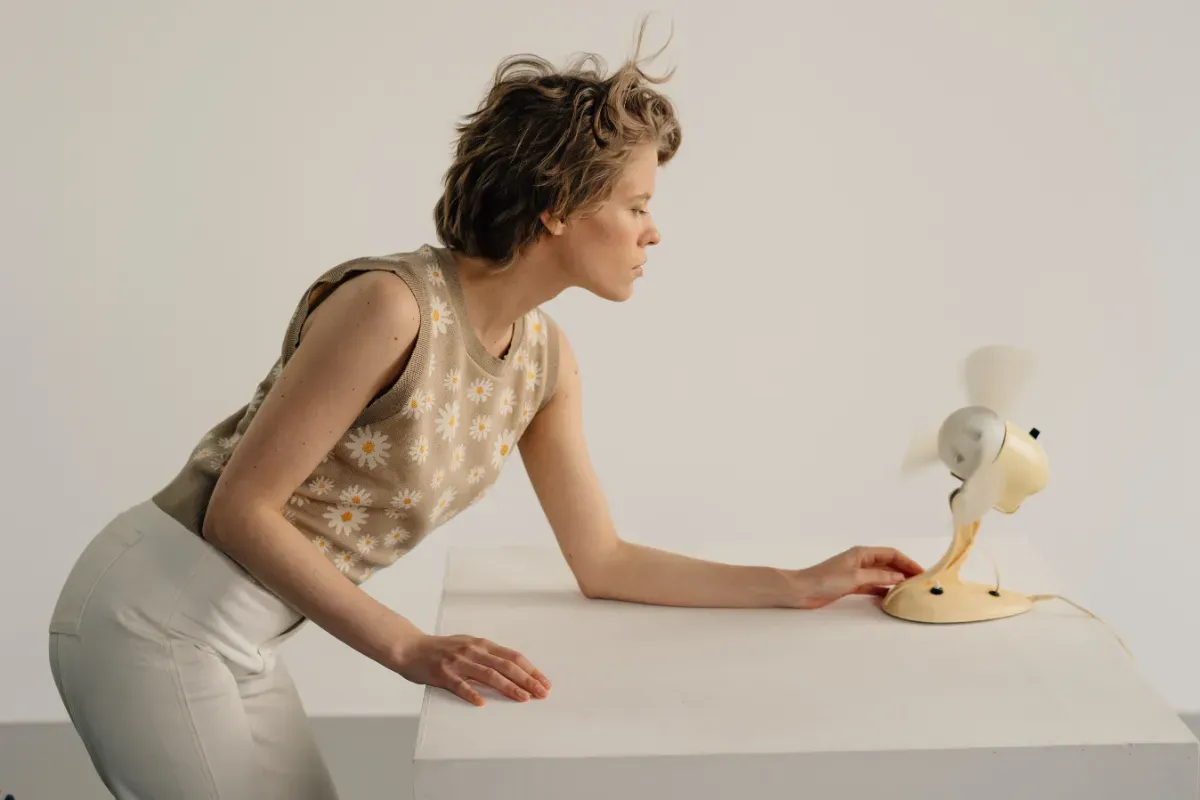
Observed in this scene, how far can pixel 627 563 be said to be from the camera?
1.64 meters

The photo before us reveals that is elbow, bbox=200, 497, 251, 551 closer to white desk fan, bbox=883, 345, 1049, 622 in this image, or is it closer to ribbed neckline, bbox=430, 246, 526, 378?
ribbed neckline, bbox=430, 246, 526, 378

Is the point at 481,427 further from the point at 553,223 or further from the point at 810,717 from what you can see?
the point at 810,717

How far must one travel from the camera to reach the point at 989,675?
1.40m

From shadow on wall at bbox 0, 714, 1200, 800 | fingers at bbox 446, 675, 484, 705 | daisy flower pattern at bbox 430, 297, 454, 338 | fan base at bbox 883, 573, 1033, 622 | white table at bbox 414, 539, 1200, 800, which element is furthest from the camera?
shadow on wall at bbox 0, 714, 1200, 800

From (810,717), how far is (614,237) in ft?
1.69

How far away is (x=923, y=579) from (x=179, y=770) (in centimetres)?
79

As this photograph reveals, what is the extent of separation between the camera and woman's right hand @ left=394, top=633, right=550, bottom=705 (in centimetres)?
136

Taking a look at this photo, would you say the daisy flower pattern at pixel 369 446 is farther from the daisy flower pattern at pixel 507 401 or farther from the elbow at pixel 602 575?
the elbow at pixel 602 575

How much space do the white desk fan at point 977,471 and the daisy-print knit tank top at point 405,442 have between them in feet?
1.52

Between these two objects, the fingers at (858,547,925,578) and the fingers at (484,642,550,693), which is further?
the fingers at (858,547,925,578)

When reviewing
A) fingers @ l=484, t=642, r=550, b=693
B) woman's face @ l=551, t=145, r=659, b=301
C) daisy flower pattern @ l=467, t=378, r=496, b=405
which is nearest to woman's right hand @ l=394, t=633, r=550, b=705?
fingers @ l=484, t=642, r=550, b=693

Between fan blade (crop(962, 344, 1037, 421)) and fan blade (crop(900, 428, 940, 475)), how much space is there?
0.06 metres

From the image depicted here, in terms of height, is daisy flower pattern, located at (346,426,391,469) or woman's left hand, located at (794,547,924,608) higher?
daisy flower pattern, located at (346,426,391,469)

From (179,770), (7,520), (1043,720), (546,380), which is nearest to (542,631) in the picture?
(546,380)
